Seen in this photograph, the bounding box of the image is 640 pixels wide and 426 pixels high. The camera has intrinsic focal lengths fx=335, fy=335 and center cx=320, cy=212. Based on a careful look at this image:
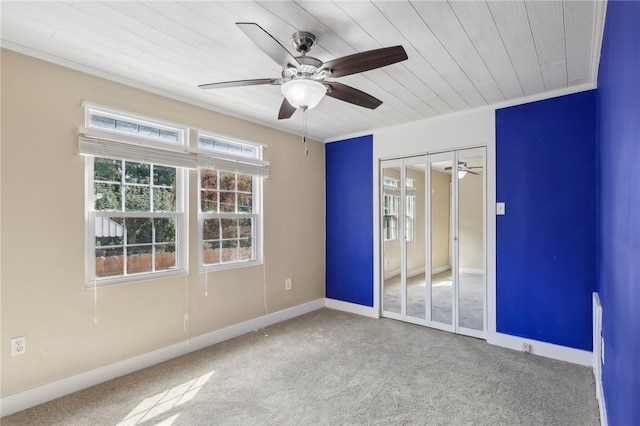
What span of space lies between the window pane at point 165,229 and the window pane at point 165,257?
59mm

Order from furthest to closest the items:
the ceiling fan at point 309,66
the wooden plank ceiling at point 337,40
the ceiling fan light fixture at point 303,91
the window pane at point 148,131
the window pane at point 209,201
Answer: the window pane at point 209,201 → the window pane at point 148,131 → the ceiling fan light fixture at point 303,91 → the wooden plank ceiling at point 337,40 → the ceiling fan at point 309,66

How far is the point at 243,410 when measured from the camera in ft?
7.56

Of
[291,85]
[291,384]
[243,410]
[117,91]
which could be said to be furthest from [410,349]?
[117,91]

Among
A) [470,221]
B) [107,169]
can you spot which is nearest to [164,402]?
[107,169]

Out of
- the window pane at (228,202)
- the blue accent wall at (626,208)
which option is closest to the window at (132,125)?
the window pane at (228,202)

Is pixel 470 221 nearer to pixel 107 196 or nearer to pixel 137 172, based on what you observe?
pixel 137 172

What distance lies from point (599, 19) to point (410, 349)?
9.61ft

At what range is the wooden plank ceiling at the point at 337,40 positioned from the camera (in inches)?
73.9

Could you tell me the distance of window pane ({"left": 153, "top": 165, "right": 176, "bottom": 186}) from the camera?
309 centimetres

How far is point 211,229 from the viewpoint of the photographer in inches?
139

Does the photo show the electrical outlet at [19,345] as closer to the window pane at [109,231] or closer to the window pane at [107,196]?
the window pane at [109,231]

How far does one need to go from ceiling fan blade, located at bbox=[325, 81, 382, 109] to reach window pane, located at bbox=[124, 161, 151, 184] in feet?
6.03

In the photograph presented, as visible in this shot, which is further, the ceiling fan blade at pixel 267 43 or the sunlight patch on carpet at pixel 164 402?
the sunlight patch on carpet at pixel 164 402

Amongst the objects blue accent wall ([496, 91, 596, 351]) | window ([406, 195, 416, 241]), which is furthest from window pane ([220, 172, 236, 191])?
blue accent wall ([496, 91, 596, 351])
